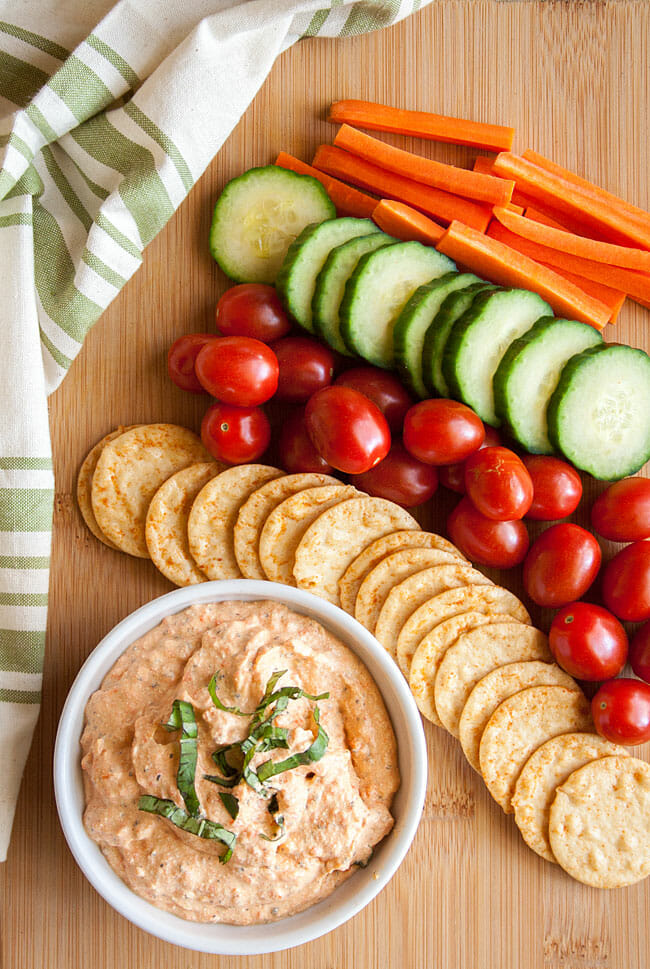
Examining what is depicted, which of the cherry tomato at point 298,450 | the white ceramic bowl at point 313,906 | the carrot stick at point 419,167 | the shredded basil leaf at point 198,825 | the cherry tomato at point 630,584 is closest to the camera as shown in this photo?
the shredded basil leaf at point 198,825

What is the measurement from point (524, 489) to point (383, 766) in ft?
3.22

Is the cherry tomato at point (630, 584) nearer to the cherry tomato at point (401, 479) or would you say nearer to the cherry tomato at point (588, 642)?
the cherry tomato at point (588, 642)

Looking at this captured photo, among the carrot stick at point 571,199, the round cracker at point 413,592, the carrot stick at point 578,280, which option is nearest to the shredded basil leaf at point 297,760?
the round cracker at point 413,592

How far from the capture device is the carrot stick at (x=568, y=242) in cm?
303

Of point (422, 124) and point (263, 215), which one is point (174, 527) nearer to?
point (263, 215)

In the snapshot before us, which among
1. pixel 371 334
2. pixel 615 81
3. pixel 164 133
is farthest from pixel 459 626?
pixel 615 81

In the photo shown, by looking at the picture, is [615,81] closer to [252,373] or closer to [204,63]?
[204,63]

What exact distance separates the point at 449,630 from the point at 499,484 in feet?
1.69

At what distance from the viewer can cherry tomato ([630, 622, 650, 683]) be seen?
2.84 m

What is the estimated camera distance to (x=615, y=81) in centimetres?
322

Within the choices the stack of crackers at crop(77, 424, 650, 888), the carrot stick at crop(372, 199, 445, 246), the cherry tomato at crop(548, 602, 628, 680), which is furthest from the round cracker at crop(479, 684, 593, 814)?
the carrot stick at crop(372, 199, 445, 246)

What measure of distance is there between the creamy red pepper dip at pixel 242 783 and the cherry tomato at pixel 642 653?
92cm

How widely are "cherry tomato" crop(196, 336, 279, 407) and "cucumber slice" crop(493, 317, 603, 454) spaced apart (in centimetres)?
79

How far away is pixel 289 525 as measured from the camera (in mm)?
2852
